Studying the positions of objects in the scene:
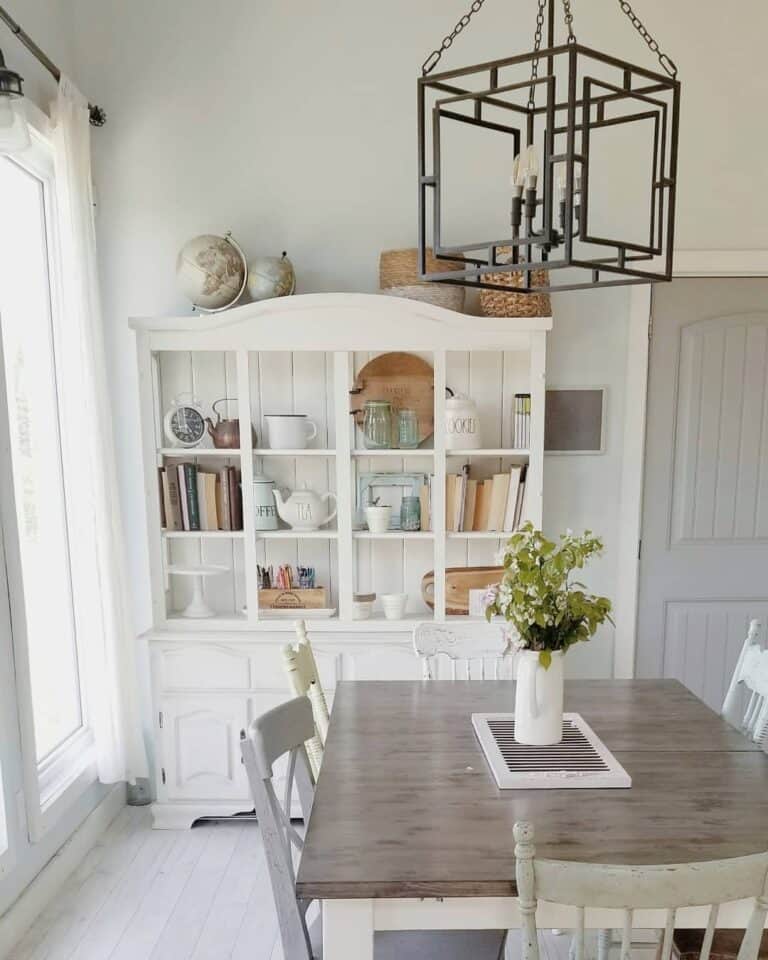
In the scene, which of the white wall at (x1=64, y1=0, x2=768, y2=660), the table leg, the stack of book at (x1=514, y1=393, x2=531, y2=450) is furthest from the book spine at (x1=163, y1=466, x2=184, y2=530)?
the table leg

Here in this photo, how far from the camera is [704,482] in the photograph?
2980 mm

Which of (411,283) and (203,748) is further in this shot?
(203,748)

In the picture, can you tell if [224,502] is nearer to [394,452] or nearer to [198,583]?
[198,583]

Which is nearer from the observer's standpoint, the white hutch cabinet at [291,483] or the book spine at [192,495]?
the white hutch cabinet at [291,483]

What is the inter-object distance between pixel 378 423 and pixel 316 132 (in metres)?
1.20

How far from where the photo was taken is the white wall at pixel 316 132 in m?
2.76

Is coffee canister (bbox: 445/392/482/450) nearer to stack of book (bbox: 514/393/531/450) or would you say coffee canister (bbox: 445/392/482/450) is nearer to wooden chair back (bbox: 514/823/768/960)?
stack of book (bbox: 514/393/531/450)

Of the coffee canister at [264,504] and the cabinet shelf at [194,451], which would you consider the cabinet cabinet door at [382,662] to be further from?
the cabinet shelf at [194,451]

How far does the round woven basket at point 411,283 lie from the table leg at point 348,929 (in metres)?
2.00

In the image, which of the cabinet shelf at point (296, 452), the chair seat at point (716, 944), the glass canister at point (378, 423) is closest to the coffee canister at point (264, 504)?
the cabinet shelf at point (296, 452)

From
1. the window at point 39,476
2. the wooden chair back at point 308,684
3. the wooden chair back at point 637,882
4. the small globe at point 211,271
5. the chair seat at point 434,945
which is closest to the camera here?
the wooden chair back at point 637,882

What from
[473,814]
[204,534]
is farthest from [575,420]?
[473,814]

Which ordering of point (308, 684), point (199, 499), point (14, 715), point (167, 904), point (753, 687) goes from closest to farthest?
point (308, 684), point (753, 687), point (14, 715), point (167, 904), point (199, 499)

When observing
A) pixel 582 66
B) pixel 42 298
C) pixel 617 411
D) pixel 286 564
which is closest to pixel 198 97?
pixel 42 298
